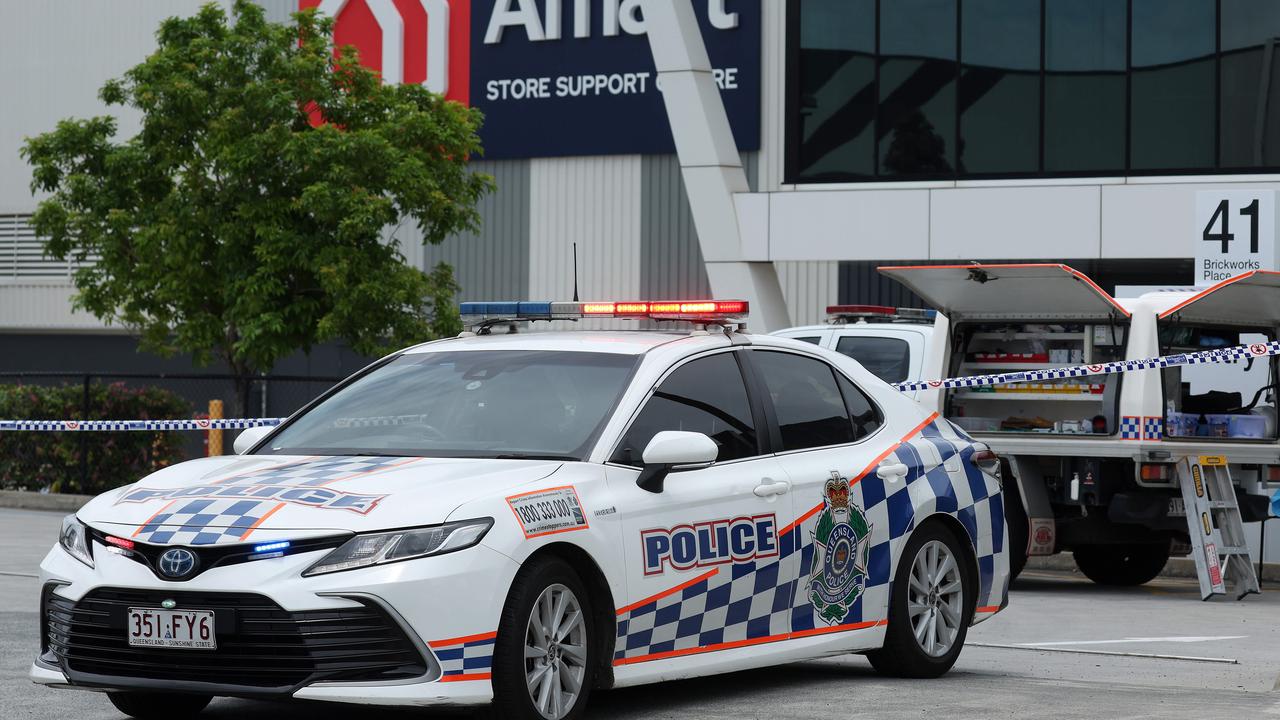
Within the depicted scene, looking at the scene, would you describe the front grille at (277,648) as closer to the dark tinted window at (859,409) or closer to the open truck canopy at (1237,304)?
the dark tinted window at (859,409)

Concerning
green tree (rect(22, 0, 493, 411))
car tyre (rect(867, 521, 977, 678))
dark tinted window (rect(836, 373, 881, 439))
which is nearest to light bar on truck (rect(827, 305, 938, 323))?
green tree (rect(22, 0, 493, 411))

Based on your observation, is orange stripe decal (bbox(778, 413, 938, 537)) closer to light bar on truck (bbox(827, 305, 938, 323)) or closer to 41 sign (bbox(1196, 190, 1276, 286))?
light bar on truck (bbox(827, 305, 938, 323))

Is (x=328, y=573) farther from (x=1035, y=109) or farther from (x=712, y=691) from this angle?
(x=1035, y=109)

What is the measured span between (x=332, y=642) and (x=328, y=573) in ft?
0.73

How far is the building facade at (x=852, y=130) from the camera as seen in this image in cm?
2617

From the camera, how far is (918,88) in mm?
27734

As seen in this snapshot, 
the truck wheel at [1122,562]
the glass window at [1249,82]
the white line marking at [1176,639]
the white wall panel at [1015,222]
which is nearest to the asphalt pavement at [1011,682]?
the white line marking at [1176,639]

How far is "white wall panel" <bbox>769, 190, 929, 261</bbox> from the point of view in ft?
88.8

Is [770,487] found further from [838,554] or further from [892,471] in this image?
[892,471]

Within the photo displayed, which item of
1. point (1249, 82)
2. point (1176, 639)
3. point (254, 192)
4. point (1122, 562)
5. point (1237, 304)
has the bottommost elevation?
point (1122, 562)

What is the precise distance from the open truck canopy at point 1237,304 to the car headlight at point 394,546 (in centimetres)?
863

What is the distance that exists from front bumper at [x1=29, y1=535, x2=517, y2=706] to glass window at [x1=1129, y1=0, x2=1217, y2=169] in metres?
21.8

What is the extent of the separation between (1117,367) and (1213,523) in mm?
1397

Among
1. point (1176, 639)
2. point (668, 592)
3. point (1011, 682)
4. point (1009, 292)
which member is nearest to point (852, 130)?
point (1009, 292)
